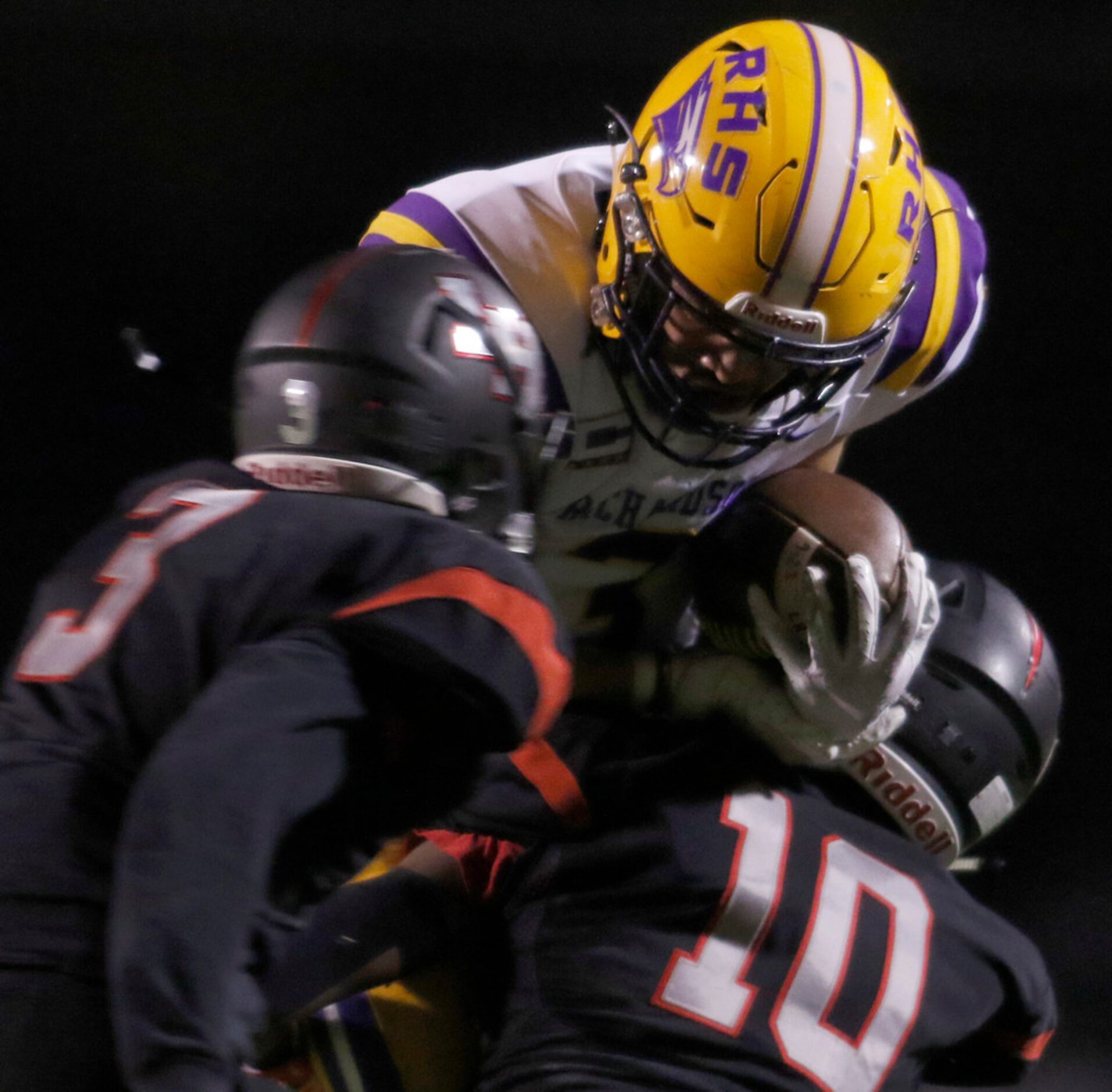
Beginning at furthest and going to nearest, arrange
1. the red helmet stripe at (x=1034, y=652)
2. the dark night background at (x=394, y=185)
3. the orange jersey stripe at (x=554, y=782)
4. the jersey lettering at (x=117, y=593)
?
the dark night background at (x=394, y=185) → the red helmet stripe at (x=1034, y=652) → the orange jersey stripe at (x=554, y=782) → the jersey lettering at (x=117, y=593)

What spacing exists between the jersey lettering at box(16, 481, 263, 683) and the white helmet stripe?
48 cm

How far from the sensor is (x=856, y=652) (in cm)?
116

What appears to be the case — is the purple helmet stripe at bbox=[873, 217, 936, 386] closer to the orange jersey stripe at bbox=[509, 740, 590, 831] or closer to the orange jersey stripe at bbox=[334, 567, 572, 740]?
the orange jersey stripe at bbox=[509, 740, 590, 831]

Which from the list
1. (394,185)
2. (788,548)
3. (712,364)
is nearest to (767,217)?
(712,364)

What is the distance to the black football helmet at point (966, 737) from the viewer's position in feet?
4.14

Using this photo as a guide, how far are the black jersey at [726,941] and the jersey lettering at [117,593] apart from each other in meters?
0.45

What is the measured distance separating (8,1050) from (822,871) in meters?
0.66

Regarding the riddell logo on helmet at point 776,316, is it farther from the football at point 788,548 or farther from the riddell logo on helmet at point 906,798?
the riddell logo on helmet at point 906,798

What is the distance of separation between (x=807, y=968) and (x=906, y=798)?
25cm

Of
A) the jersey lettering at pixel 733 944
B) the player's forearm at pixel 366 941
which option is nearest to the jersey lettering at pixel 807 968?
the jersey lettering at pixel 733 944

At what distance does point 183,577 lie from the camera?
2.63 ft

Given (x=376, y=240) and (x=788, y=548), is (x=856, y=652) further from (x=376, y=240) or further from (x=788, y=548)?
(x=376, y=240)

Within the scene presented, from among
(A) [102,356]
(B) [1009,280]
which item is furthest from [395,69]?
(B) [1009,280]

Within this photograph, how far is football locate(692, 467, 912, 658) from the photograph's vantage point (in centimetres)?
119
